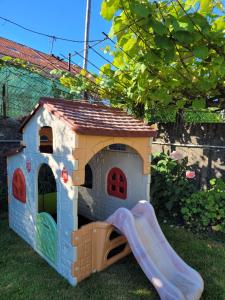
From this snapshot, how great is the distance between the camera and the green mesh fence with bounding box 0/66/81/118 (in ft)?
18.9

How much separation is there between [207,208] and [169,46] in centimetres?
317

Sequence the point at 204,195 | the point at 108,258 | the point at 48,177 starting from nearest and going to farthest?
the point at 108,258, the point at 204,195, the point at 48,177

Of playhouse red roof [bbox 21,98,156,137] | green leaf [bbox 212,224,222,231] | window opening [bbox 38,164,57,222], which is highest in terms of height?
playhouse red roof [bbox 21,98,156,137]

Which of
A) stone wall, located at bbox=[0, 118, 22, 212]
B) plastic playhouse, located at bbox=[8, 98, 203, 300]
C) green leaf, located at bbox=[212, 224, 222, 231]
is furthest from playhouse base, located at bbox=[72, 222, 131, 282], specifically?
stone wall, located at bbox=[0, 118, 22, 212]

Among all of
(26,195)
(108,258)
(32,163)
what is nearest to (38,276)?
(108,258)

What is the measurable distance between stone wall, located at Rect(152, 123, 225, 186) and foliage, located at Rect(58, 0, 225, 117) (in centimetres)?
59

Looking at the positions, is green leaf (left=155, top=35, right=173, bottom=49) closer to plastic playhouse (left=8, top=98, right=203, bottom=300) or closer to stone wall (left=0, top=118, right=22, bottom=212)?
plastic playhouse (left=8, top=98, right=203, bottom=300)

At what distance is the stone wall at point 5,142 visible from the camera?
5430mm

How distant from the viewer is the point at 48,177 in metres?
5.78

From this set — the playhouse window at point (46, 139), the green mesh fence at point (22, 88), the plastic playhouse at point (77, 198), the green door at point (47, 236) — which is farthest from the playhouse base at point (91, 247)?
the green mesh fence at point (22, 88)

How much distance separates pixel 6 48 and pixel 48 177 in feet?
36.6

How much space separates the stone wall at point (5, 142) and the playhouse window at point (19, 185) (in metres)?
1.25

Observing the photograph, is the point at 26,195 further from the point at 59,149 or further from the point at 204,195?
the point at 204,195

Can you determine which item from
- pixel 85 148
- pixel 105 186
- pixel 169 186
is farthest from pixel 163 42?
pixel 169 186
